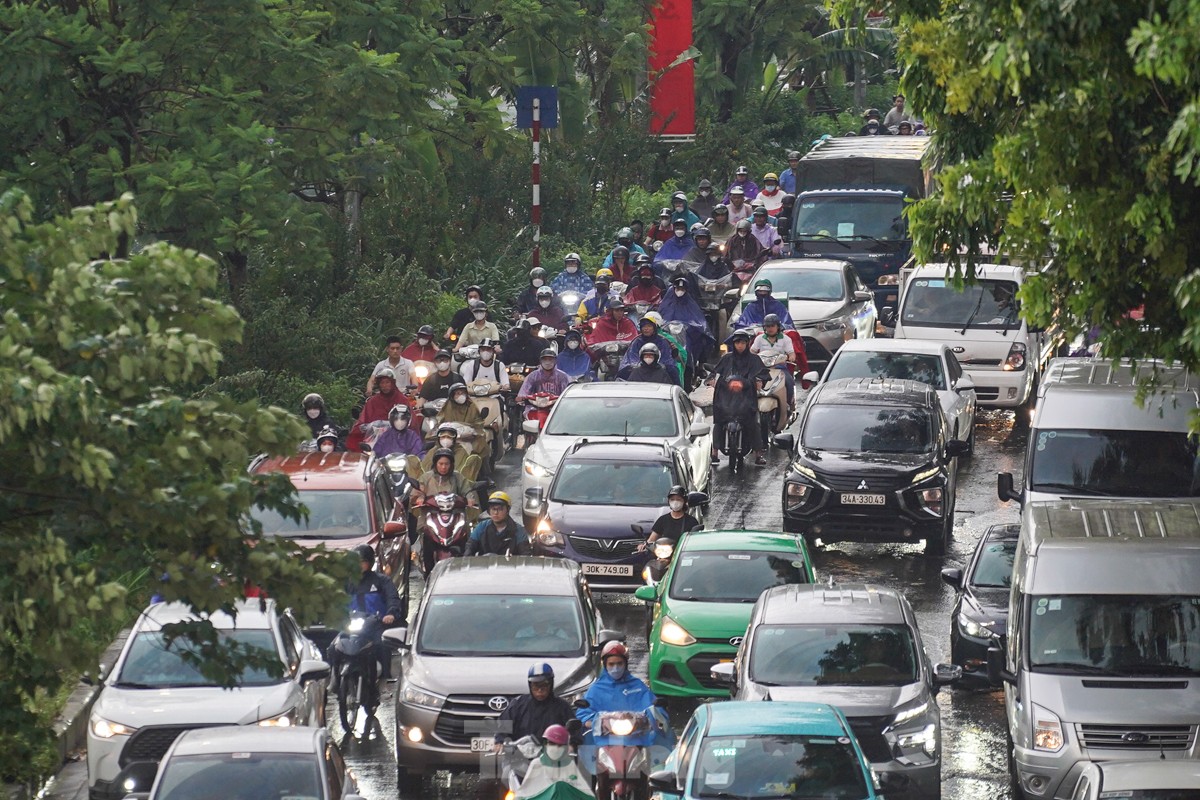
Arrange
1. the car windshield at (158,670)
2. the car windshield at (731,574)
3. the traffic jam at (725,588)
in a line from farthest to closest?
the car windshield at (731,574), the car windshield at (158,670), the traffic jam at (725,588)

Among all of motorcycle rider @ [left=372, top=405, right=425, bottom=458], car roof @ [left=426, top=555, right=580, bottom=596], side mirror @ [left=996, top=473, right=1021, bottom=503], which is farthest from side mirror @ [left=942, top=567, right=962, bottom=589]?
motorcycle rider @ [left=372, top=405, right=425, bottom=458]

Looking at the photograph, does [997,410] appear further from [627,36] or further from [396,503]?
[627,36]

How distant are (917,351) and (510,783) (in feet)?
45.3

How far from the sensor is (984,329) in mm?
29094

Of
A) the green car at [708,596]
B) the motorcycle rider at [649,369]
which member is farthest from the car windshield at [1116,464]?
the motorcycle rider at [649,369]

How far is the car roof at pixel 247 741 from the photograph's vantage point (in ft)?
43.6

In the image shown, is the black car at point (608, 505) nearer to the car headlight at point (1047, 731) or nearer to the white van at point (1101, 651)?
the white van at point (1101, 651)

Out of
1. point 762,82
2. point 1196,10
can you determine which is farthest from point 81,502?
point 762,82

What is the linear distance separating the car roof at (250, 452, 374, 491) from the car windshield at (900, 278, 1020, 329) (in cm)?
1091

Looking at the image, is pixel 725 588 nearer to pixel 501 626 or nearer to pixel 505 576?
pixel 505 576

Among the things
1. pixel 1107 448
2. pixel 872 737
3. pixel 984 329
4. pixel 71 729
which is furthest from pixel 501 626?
pixel 984 329

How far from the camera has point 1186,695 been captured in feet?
48.4

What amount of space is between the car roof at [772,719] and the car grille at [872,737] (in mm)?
1559

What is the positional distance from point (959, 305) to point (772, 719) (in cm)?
1712
